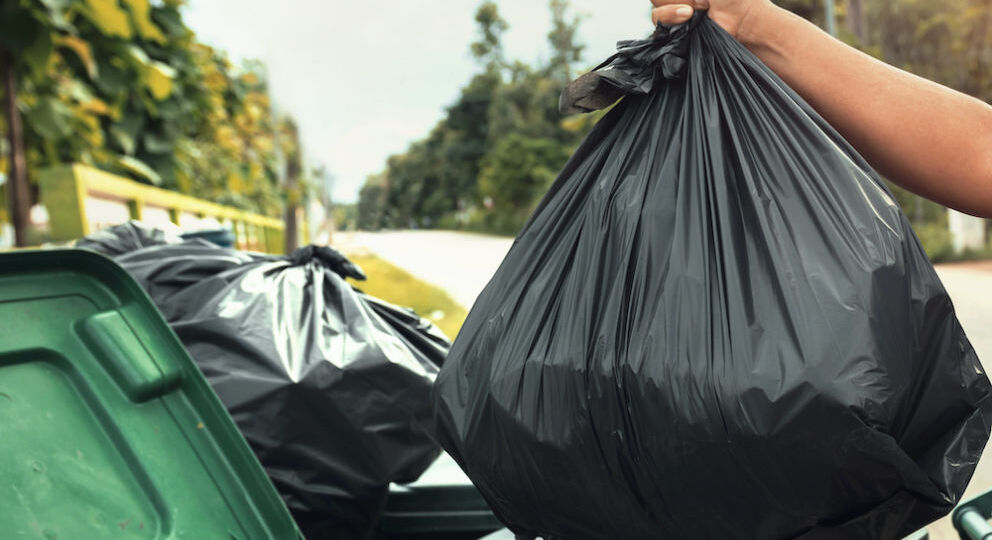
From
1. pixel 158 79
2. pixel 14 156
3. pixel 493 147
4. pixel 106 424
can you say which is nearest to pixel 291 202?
pixel 158 79

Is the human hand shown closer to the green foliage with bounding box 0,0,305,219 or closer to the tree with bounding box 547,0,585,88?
the green foliage with bounding box 0,0,305,219

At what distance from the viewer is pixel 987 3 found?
41.4 feet

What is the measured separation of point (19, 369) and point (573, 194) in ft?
2.72

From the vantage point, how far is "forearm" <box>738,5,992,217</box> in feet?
3.46

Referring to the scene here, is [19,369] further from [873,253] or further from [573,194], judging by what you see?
[873,253]

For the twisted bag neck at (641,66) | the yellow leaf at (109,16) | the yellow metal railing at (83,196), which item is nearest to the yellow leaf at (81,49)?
the yellow leaf at (109,16)

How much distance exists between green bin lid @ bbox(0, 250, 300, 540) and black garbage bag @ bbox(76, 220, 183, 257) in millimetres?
753

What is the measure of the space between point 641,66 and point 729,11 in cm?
15

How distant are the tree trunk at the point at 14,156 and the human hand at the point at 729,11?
139 inches

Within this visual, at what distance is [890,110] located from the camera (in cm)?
106

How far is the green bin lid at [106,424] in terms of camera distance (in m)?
1.06

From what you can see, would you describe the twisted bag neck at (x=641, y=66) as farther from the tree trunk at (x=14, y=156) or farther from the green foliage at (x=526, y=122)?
the tree trunk at (x=14, y=156)

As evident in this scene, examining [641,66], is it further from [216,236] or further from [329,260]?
[216,236]

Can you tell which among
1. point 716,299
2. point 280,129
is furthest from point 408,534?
point 280,129
